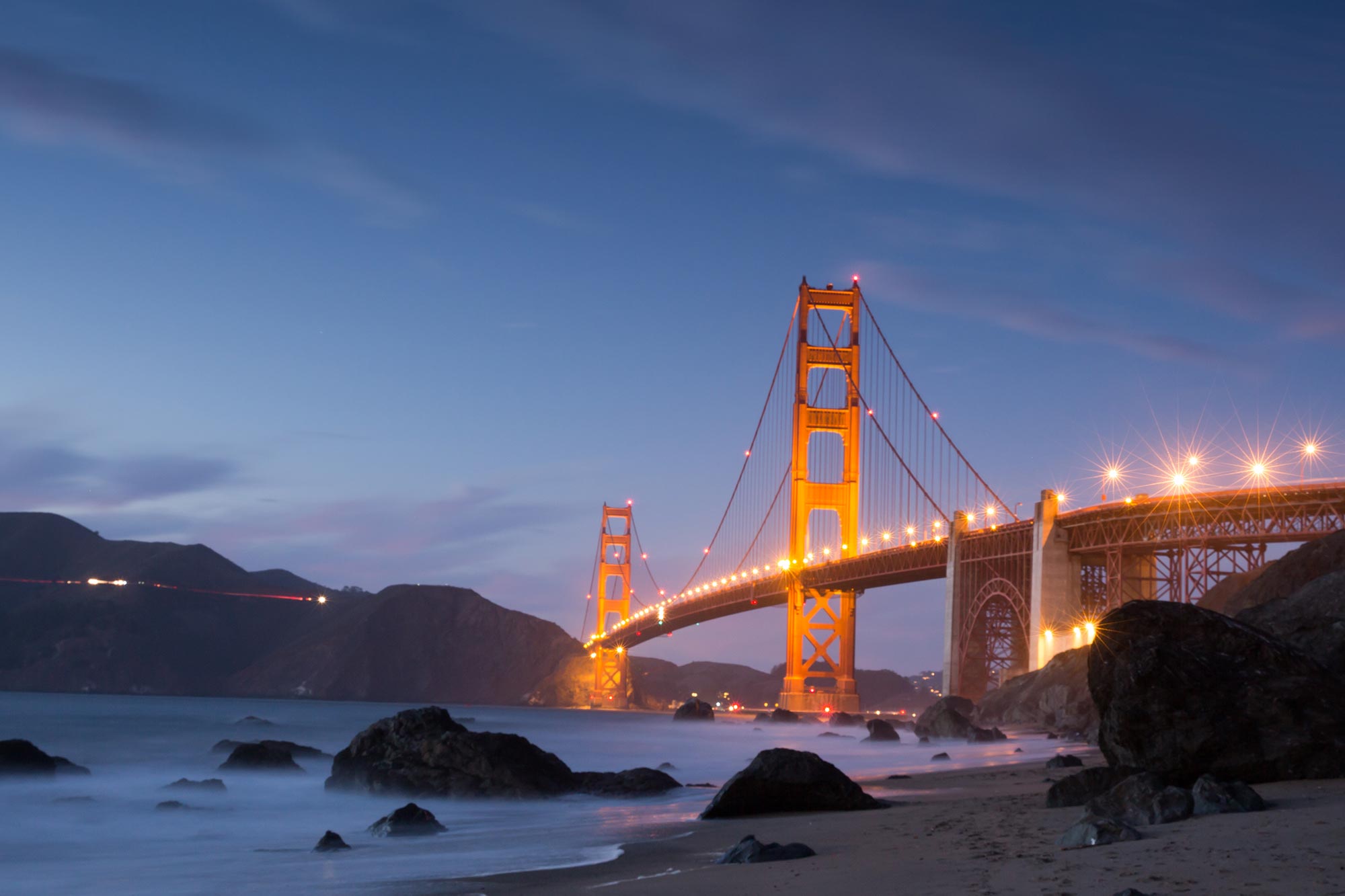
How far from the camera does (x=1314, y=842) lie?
5844mm

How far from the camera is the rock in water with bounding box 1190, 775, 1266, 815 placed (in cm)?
699

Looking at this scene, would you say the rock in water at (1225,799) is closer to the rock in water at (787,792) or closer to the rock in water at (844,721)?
the rock in water at (787,792)

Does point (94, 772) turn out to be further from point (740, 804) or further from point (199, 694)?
point (199, 694)

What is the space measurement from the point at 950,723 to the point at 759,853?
26.2 metres

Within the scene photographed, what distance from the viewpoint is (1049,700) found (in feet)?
108

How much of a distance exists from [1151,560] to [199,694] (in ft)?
451

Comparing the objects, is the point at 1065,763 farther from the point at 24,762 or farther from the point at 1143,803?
the point at 24,762

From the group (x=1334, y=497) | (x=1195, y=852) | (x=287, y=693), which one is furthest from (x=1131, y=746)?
(x=287, y=693)

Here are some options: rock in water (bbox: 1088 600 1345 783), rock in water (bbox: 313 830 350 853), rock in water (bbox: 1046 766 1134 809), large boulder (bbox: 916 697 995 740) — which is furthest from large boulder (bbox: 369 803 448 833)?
large boulder (bbox: 916 697 995 740)

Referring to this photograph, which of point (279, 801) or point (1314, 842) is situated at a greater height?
point (1314, 842)

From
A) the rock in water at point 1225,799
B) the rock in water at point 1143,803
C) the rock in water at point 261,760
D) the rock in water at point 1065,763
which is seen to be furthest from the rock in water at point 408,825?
the rock in water at point 261,760

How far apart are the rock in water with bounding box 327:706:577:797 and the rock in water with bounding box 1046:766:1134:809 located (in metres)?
7.69

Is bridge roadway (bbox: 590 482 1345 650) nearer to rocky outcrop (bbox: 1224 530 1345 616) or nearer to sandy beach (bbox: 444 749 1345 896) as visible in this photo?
rocky outcrop (bbox: 1224 530 1345 616)

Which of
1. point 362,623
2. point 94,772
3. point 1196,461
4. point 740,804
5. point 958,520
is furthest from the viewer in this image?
point 362,623
